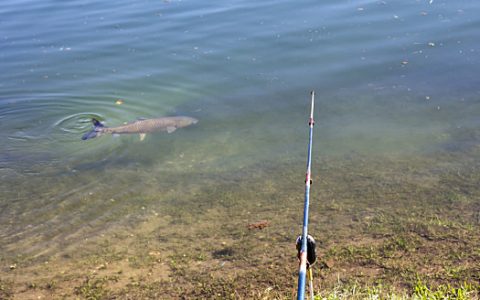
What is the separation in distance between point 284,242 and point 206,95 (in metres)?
5.93

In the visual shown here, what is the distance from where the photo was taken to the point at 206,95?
11.4 metres

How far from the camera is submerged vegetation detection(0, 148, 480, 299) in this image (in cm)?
517

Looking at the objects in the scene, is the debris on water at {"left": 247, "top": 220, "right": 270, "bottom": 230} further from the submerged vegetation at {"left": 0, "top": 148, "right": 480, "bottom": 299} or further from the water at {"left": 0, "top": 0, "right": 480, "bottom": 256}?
the water at {"left": 0, "top": 0, "right": 480, "bottom": 256}

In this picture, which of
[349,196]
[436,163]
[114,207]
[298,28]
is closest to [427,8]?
[298,28]

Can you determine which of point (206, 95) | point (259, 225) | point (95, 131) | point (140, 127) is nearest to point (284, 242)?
point (259, 225)

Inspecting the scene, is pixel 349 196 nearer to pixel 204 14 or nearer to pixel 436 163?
pixel 436 163

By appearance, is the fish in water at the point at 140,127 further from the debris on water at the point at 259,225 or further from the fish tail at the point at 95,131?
the debris on water at the point at 259,225

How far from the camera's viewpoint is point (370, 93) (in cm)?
1055

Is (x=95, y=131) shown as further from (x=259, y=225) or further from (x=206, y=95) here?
(x=259, y=225)

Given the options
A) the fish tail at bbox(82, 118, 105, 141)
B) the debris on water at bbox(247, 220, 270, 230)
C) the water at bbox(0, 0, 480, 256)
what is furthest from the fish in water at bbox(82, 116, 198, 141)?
the debris on water at bbox(247, 220, 270, 230)

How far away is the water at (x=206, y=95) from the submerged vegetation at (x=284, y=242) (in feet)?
1.07

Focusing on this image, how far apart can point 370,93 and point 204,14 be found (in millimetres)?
7396

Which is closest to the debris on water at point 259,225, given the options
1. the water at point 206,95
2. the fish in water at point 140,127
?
the water at point 206,95

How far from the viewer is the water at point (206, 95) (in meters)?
8.21
